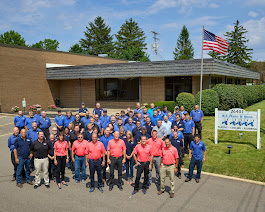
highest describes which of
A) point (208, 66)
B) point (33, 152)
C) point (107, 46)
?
point (107, 46)

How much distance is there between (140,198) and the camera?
706cm

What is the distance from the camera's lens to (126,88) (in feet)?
92.0

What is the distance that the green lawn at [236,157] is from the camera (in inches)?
351

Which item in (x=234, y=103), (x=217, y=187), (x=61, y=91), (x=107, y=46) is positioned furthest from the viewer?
→ (x=107, y=46)

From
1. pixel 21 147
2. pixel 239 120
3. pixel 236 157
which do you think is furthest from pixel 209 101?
pixel 21 147

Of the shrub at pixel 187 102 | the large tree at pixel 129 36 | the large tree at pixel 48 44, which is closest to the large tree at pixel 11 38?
the large tree at pixel 48 44

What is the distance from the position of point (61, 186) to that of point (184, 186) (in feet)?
12.2

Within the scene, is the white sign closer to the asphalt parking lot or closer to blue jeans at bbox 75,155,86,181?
the asphalt parking lot

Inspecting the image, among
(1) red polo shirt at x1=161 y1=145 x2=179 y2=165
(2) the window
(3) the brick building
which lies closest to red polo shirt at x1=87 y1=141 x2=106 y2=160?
(1) red polo shirt at x1=161 y1=145 x2=179 y2=165

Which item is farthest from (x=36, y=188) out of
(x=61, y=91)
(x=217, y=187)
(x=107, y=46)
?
(x=107, y=46)

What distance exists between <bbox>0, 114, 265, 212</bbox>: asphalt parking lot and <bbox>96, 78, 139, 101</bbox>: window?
64.7 feet

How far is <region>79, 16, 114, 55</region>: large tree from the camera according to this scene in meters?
74.8

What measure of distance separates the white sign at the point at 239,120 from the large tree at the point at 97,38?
65021 millimetres

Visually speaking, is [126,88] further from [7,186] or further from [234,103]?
[7,186]
